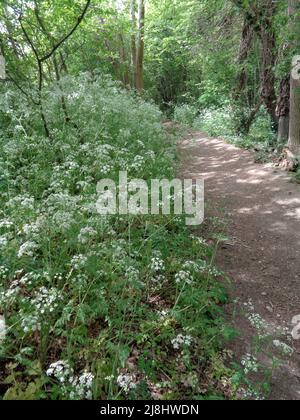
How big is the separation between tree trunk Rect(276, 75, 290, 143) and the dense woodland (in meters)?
0.03

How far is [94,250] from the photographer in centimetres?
297

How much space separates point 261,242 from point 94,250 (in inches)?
119

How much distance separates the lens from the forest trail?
10.8 feet

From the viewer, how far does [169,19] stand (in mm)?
17188

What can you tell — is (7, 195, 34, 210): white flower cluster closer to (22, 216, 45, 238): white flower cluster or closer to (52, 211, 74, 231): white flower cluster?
(22, 216, 45, 238): white flower cluster

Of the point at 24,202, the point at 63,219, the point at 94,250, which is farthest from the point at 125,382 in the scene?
the point at 24,202

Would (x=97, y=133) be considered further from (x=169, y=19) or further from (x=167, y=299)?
(x=169, y=19)

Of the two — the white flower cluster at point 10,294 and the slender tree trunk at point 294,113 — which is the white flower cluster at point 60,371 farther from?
the slender tree trunk at point 294,113

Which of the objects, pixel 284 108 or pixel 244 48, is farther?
pixel 244 48

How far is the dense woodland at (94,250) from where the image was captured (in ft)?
7.76

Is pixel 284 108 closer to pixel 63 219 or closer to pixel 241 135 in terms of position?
pixel 241 135

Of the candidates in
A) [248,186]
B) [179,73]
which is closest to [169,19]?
[179,73]

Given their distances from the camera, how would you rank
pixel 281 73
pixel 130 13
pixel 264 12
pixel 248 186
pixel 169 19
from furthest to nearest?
1. pixel 169 19
2. pixel 130 13
3. pixel 264 12
4. pixel 281 73
5. pixel 248 186
